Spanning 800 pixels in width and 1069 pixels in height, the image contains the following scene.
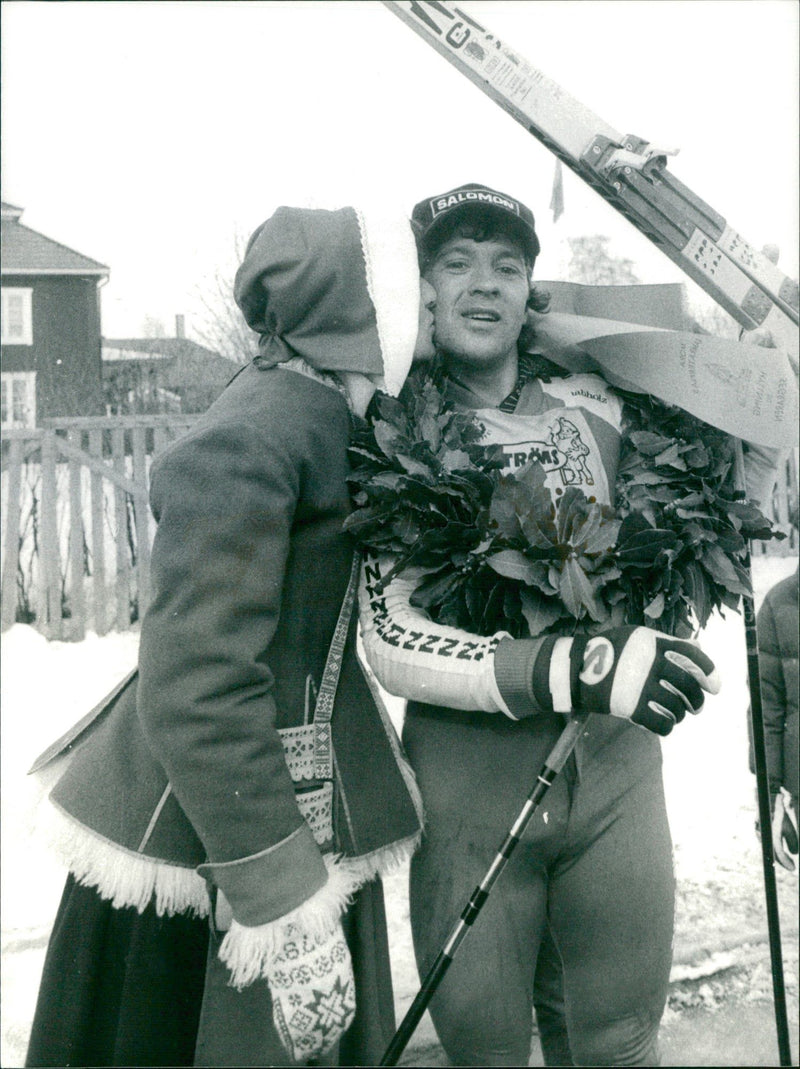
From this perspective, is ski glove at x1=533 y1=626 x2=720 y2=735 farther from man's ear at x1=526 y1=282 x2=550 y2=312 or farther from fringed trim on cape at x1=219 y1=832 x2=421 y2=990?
man's ear at x1=526 y1=282 x2=550 y2=312

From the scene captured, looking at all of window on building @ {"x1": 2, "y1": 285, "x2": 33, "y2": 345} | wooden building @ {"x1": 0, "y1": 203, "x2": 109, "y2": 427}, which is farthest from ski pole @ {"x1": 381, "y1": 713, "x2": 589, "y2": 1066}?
window on building @ {"x1": 2, "y1": 285, "x2": 33, "y2": 345}

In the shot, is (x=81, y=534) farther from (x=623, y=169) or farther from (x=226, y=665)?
(x=623, y=169)

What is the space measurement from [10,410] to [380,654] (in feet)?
2.97

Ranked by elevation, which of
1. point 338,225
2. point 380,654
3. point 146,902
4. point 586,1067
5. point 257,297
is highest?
point 338,225

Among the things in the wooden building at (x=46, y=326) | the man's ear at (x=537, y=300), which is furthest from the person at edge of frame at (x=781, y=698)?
the wooden building at (x=46, y=326)

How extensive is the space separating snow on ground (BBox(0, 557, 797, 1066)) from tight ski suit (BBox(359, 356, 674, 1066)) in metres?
0.39

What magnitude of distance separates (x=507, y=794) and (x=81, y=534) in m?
1.09

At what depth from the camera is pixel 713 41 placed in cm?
172

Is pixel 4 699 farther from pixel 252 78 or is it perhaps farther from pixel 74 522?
pixel 252 78

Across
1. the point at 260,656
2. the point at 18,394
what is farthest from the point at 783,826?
the point at 18,394

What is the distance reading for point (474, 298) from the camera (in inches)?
61.2

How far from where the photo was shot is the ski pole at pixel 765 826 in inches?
64.1

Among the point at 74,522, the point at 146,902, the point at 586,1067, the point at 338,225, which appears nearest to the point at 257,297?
the point at 338,225

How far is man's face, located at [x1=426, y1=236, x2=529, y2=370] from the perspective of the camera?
61.2 inches
